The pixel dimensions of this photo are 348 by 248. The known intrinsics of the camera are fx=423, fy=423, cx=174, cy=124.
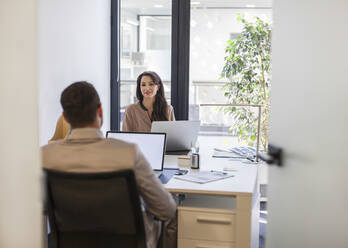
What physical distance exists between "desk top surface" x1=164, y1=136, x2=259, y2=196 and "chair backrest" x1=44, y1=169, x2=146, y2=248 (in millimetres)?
504

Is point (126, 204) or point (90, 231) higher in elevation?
point (126, 204)

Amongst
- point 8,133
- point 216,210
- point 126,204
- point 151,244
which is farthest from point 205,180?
point 8,133

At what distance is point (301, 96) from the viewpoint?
72.2 inches

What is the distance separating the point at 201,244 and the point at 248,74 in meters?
2.29

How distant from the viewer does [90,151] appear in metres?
1.76

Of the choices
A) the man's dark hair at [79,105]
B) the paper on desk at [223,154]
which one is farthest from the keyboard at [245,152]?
the man's dark hair at [79,105]

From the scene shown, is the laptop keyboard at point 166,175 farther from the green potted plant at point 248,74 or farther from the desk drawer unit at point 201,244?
the green potted plant at point 248,74

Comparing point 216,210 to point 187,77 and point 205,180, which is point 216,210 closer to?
point 205,180

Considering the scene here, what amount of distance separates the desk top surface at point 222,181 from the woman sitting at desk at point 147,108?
0.54m

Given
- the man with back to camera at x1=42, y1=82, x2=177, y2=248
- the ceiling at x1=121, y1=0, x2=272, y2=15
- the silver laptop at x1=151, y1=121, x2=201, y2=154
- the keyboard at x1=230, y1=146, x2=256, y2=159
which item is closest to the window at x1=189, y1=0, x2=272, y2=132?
the ceiling at x1=121, y1=0, x2=272, y2=15

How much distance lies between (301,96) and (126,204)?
0.88 meters

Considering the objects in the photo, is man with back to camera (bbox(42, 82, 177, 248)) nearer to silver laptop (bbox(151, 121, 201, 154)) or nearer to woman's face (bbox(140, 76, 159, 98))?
silver laptop (bbox(151, 121, 201, 154))

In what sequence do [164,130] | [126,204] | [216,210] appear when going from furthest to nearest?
[164,130] < [216,210] < [126,204]

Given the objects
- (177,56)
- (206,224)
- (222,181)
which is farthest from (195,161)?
(177,56)
